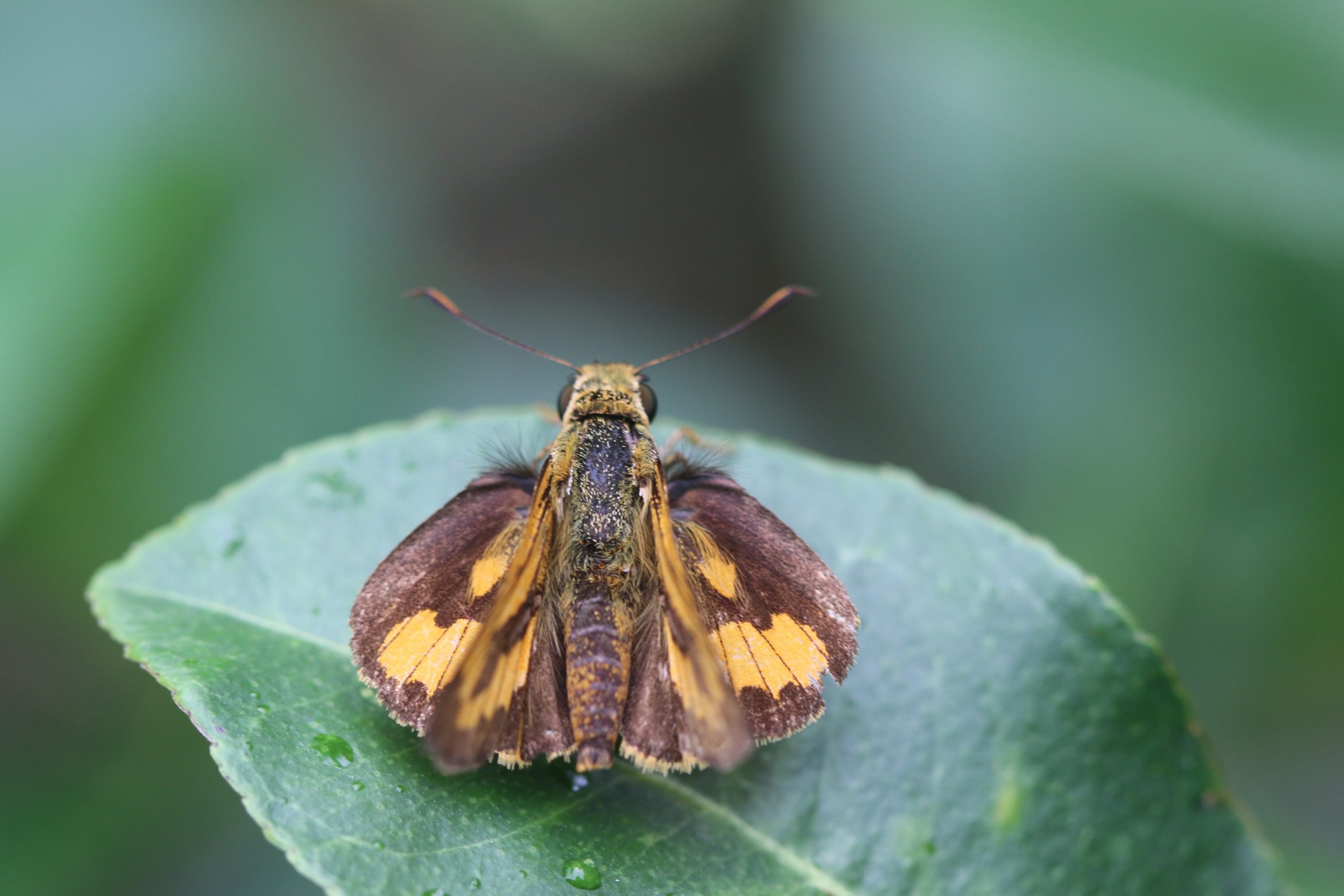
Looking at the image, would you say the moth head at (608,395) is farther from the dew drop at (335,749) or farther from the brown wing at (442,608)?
the dew drop at (335,749)

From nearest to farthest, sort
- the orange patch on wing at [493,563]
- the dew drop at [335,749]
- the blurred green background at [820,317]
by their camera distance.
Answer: the dew drop at [335,749] → the orange patch on wing at [493,563] → the blurred green background at [820,317]

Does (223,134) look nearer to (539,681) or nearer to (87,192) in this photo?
(87,192)

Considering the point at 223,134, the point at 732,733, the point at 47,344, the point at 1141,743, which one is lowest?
the point at 732,733

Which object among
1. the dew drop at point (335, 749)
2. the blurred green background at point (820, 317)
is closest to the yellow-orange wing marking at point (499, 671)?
the dew drop at point (335, 749)

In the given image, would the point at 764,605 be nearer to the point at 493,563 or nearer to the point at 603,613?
the point at 603,613

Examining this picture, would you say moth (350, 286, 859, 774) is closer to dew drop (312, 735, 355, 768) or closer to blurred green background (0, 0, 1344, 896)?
dew drop (312, 735, 355, 768)

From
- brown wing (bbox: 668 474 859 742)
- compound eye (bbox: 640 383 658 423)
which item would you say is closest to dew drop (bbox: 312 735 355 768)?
brown wing (bbox: 668 474 859 742)

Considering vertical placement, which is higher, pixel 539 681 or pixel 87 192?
A: pixel 87 192

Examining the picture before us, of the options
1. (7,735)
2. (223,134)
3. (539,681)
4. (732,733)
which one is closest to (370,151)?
(223,134)
